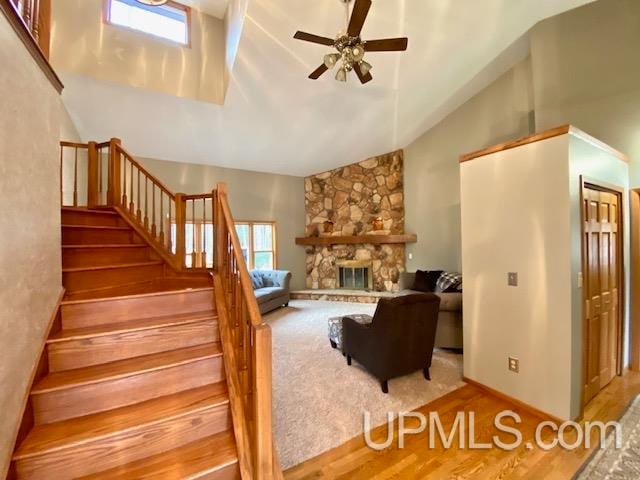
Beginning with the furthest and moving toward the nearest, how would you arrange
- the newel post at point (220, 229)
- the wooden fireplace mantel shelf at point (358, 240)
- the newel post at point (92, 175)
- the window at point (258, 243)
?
the window at point (258, 243), the wooden fireplace mantel shelf at point (358, 240), the newel post at point (92, 175), the newel post at point (220, 229)

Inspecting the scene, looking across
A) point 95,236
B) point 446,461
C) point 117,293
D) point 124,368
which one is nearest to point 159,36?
point 95,236

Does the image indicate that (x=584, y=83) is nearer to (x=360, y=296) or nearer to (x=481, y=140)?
(x=481, y=140)

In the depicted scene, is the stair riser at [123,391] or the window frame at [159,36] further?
the window frame at [159,36]

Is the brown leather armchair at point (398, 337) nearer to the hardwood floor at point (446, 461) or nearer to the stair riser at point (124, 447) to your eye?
the hardwood floor at point (446, 461)

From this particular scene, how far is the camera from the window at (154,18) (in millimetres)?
3929

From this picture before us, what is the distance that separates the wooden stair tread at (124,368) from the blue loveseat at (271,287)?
3.25 m

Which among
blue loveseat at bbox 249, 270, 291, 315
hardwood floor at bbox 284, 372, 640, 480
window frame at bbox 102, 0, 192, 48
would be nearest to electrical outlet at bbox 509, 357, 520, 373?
hardwood floor at bbox 284, 372, 640, 480

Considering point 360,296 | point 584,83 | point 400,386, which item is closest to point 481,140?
point 584,83

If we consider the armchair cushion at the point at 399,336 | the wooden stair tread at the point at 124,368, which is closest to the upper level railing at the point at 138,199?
the wooden stair tread at the point at 124,368

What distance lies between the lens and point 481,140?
4977 millimetres

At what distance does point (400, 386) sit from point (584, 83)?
164 inches

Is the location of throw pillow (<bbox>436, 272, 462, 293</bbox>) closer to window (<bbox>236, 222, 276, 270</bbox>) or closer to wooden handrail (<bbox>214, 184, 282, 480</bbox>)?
wooden handrail (<bbox>214, 184, 282, 480</bbox>)

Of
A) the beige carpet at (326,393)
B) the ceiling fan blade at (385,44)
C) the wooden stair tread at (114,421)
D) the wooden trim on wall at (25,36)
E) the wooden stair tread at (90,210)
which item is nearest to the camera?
the wooden trim on wall at (25,36)

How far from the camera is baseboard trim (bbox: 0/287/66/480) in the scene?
1.31 meters
